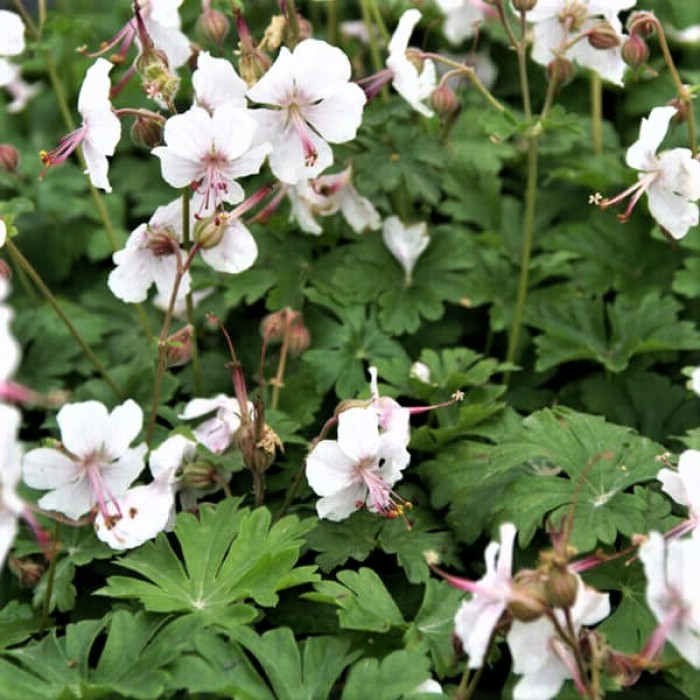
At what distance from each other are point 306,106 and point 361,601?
2.22ft

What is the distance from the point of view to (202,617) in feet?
4.60

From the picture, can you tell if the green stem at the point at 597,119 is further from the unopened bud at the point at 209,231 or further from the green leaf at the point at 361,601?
the green leaf at the point at 361,601

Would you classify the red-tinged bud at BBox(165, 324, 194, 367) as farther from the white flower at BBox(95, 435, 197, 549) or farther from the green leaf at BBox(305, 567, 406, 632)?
the green leaf at BBox(305, 567, 406, 632)

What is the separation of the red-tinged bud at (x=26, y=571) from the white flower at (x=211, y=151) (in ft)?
1.88

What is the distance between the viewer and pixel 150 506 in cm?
156

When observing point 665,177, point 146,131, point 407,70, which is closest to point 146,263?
point 146,131

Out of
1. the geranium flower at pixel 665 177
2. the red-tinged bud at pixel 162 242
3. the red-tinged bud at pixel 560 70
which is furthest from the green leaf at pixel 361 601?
the red-tinged bud at pixel 560 70

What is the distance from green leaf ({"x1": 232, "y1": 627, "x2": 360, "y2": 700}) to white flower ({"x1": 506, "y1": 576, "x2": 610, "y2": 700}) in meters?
0.25

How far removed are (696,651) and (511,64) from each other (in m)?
1.80

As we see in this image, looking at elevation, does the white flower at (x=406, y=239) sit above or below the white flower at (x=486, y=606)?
below

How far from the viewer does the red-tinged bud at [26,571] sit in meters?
1.65

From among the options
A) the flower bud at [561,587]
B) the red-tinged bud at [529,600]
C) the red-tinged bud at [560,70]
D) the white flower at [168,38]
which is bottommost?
the red-tinged bud at [529,600]

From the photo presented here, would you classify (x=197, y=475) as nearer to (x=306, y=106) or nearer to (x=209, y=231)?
(x=209, y=231)

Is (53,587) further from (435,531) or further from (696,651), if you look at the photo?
(696,651)
